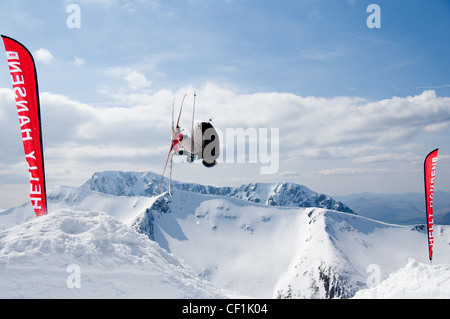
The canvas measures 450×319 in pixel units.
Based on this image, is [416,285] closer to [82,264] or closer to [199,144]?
[199,144]

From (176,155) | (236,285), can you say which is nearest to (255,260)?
(236,285)

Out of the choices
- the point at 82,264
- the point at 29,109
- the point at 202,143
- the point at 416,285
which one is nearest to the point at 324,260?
the point at 416,285

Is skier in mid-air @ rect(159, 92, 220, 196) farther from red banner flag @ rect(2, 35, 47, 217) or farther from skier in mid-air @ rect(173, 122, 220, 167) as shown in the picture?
red banner flag @ rect(2, 35, 47, 217)

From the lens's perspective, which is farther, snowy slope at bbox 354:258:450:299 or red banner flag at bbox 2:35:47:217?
red banner flag at bbox 2:35:47:217

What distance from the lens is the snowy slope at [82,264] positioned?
10.3 m

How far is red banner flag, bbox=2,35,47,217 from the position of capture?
1453 cm

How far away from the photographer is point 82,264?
11.6m

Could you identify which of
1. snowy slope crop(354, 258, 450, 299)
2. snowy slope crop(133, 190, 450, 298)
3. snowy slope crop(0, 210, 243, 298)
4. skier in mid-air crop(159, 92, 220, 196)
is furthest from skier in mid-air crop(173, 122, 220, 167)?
snowy slope crop(133, 190, 450, 298)

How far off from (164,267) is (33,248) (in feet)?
17.7

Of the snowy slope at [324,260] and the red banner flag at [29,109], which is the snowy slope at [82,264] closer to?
the red banner flag at [29,109]

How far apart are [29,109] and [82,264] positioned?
28.0ft

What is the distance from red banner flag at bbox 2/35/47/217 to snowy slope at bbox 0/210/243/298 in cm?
233

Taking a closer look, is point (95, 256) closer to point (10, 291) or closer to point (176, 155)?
point (10, 291)

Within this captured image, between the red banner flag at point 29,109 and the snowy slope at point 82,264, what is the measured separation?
91.7 inches
